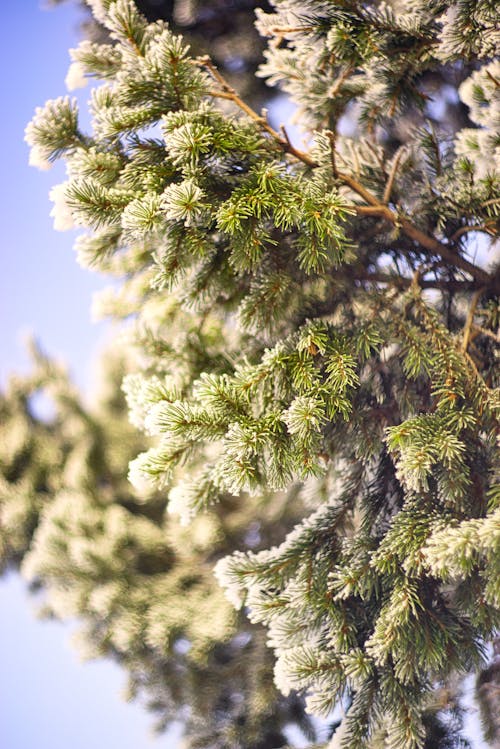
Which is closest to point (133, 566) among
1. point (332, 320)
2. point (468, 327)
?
point (332, 320)

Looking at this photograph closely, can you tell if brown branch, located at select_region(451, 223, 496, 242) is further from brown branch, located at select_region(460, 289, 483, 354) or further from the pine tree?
the pine tree

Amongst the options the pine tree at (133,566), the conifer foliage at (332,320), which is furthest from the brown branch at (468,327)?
the pine tree at (133,566)

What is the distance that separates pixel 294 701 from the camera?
165 cm

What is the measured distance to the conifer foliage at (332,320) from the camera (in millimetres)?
782

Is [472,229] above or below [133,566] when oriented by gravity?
below

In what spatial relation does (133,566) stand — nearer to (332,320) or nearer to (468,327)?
(332,320)

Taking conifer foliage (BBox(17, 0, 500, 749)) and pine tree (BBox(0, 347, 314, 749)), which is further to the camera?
pine tree (BBox(0, 347, 314, 749))

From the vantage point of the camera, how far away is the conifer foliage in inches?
30.8

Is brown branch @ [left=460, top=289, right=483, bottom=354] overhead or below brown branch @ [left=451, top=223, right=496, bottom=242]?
below

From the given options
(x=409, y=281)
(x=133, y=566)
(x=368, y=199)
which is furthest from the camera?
(x=133, y=566)

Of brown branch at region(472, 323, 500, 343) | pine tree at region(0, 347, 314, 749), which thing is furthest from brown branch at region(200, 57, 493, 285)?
pine tree at region(0, 347, 314, 749)

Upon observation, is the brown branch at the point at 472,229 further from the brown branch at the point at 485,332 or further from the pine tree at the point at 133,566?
the pine tree at the point at 133,566

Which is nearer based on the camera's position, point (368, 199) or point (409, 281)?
point (368, 199)

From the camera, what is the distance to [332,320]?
1.01 metres
